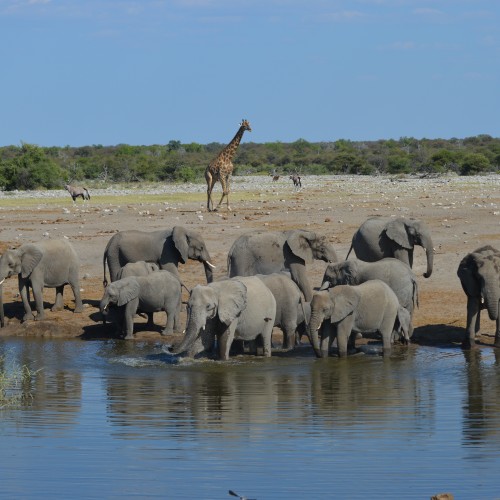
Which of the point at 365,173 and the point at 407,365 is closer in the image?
the point at 407,365

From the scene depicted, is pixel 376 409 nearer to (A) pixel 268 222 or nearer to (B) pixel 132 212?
(A) pixel 268 222

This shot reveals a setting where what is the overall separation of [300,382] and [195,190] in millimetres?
31486

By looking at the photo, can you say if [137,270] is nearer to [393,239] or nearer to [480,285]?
[393,239]

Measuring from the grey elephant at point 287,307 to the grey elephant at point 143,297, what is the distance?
1.65 meters

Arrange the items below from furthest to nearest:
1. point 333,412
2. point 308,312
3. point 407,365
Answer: point 308,312
point 407,365
point 333,412

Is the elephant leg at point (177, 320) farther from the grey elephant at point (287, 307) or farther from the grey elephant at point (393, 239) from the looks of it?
the grey elephant at point (393, 239)

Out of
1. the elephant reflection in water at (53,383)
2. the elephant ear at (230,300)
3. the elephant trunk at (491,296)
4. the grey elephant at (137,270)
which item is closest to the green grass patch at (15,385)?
the elephant reflection in water at (53,383)

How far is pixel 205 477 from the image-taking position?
29.2 feet

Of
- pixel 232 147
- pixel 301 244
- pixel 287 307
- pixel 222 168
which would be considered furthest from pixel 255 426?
pixel 232 147

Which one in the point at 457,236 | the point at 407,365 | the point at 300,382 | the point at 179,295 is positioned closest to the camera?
the point at 300,382

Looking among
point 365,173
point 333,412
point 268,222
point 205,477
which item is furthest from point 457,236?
point 365,173

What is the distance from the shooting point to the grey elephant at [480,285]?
14.9 metres

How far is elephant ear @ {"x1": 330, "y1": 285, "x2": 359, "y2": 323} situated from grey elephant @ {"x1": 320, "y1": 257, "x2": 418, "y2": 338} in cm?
144

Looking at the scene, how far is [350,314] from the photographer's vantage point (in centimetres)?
1439
